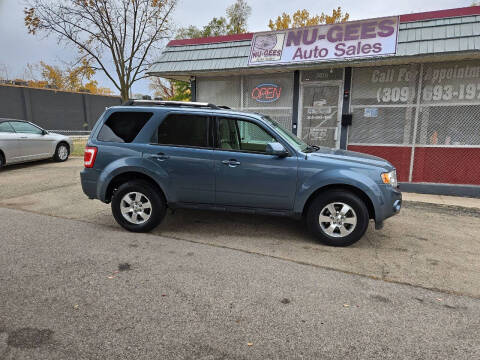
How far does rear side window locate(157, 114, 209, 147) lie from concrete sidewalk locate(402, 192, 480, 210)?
4.92m

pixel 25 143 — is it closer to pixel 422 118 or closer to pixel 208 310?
pixel 208 310

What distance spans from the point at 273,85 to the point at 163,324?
7.42m

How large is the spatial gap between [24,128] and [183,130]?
831cm

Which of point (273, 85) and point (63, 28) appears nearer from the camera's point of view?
point (273, 85)

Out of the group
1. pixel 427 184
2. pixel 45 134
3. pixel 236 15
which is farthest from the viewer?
pixel 236 15

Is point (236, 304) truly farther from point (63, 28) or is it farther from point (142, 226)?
point (63, 28)

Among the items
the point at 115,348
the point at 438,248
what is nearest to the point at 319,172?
the point at 438,248

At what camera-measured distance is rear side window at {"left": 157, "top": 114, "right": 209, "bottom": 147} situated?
15.1 ft

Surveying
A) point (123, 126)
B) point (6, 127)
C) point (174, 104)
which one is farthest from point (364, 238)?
point (6, 127)

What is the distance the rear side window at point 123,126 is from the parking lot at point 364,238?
55.5 inches

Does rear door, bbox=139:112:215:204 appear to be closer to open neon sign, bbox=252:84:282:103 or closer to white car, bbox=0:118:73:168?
open neon sign, bbox=252:84:282:103

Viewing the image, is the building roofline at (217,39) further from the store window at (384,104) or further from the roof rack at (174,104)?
the roof rack at (174,104)

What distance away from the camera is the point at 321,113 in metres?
8.41

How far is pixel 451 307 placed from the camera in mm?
2930
